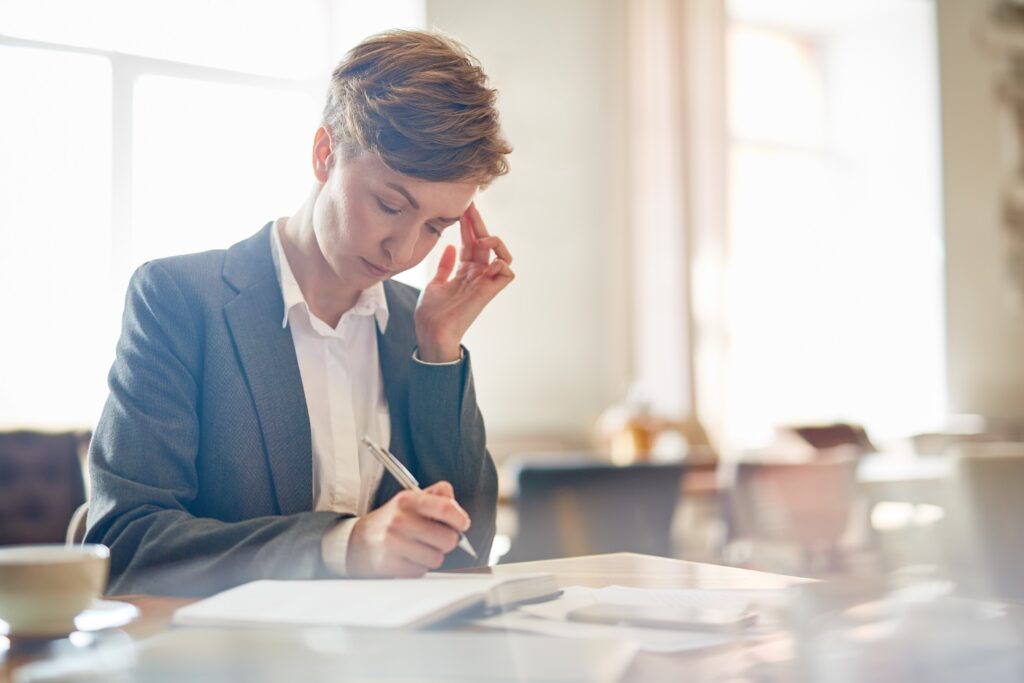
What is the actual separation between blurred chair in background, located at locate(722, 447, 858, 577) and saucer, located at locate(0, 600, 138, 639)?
7.39 feet

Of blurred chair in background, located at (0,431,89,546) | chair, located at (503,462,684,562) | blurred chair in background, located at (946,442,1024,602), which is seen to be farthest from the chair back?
blurred chair in background, located at (0,431,89,546)

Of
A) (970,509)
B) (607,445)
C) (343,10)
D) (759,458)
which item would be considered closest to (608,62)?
(607,445)

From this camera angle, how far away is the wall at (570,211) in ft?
10.8

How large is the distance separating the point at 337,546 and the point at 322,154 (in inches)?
13.9

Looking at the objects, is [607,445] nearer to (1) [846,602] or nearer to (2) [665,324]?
(2) [665,324]

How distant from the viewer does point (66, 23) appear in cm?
109

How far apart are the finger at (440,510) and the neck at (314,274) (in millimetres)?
299

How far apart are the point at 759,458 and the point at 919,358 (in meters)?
2.67

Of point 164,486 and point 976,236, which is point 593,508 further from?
point 976,236

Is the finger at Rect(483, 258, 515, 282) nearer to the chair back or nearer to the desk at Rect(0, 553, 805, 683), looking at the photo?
the desk at Rect(0, 553, 805, 683)

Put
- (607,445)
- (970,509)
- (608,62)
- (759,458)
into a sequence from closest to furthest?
(970,509)
(759,458)
(607,445)
(608,62)

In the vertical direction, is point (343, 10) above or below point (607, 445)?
above

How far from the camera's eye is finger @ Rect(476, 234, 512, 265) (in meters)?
1.01

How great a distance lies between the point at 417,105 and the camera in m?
0.86
